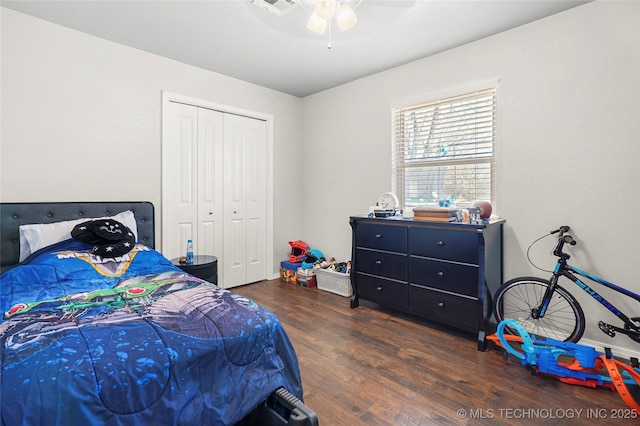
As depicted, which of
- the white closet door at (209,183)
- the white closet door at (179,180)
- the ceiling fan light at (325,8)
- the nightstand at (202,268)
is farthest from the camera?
the white closet door at (209,183)

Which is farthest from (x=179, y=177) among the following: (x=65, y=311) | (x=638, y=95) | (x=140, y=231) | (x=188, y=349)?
(x=638, y=95)

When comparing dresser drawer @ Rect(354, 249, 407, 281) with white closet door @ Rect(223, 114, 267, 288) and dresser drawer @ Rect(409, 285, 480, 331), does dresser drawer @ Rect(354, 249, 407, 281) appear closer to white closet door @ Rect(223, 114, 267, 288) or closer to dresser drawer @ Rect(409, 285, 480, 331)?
dresser drawer @ Rect(409, 285, 480, 331)

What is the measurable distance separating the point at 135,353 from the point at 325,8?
79.4 inches

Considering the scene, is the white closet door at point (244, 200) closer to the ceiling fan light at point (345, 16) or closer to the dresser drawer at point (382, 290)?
the dresser drawer at point (382, 290)

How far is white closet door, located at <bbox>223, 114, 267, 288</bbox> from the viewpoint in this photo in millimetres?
3871

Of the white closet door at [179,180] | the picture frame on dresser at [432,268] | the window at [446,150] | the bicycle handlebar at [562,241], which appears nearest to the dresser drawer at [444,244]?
the picture frame on dresser at [432,268]

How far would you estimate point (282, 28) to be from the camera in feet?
8.89

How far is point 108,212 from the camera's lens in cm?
288

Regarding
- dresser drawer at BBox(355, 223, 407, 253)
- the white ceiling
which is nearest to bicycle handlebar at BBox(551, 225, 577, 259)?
dresser drawer at BBox(355, 223, 407, 253)

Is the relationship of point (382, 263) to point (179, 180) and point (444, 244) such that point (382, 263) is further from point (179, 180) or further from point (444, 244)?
point (179, 180)

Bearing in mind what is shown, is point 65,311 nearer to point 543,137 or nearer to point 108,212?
point 108,212

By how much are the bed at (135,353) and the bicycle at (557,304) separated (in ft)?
6.36

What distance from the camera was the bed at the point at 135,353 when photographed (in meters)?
1.01

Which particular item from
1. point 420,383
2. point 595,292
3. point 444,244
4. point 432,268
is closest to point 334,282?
point 432,268
